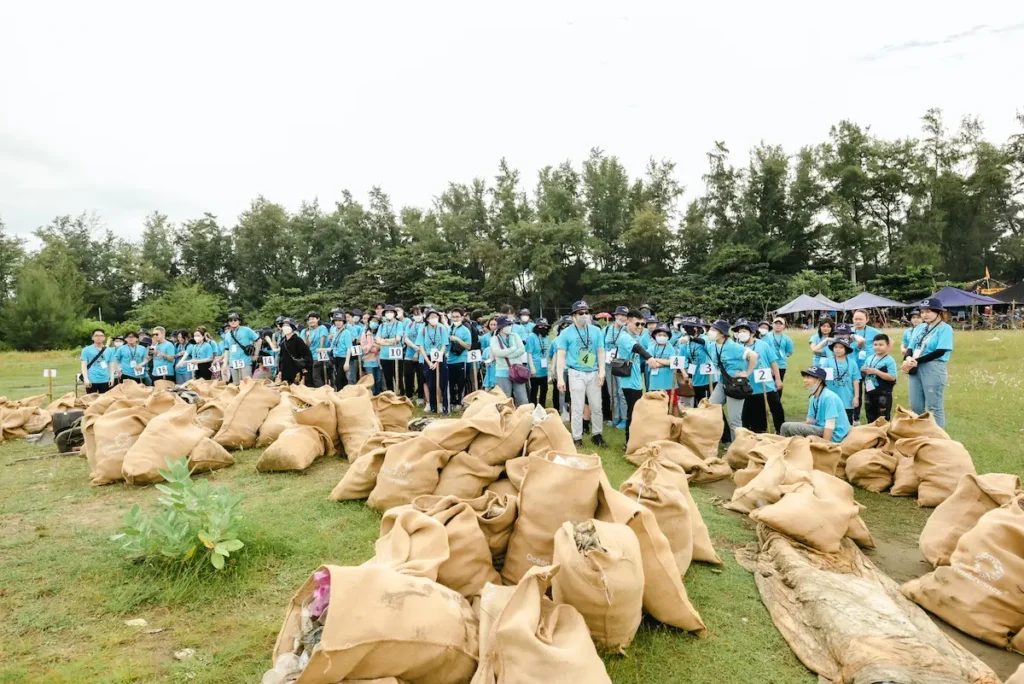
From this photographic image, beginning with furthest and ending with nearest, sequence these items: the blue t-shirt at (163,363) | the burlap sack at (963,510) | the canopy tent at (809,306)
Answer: the canopy tent at (809,306)
the blue t-shirt at (163,363)
the burlap sack at (963,510)

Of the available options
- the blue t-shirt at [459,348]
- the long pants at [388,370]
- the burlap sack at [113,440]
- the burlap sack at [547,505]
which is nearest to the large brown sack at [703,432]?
the burlap sack at [547,505]

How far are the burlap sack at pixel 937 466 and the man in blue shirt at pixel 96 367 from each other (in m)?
11.2

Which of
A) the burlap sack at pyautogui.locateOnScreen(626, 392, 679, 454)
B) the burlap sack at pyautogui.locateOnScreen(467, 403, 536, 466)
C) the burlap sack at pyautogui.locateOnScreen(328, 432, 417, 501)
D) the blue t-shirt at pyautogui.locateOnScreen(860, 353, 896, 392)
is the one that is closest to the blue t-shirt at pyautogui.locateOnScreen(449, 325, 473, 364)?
the burlap sack at pyautogui.locateOnScreen(626, 392, 679, 454)

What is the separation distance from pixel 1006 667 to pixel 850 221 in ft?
144

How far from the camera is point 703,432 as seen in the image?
19.5 ft

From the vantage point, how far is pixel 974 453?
6070 mm

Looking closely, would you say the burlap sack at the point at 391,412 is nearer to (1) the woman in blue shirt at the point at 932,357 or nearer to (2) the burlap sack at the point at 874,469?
(2) the burlap sack at the point at 874,469

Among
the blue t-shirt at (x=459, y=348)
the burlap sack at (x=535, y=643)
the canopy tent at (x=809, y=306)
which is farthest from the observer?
the canopy tent at (x=809, y=306)

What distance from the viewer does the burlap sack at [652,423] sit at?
596cm

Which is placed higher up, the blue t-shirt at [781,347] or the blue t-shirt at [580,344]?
the blue t-shirt at [580,344]

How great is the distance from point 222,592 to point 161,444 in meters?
2.58

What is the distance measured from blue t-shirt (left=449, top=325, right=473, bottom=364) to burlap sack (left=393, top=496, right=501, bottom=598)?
603 centimetres

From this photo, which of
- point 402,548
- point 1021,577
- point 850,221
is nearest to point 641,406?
point 1021,577

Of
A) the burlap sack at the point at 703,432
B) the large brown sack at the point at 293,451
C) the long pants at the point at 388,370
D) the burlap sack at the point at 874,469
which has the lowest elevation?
the burlap sack at the point at 874,469
